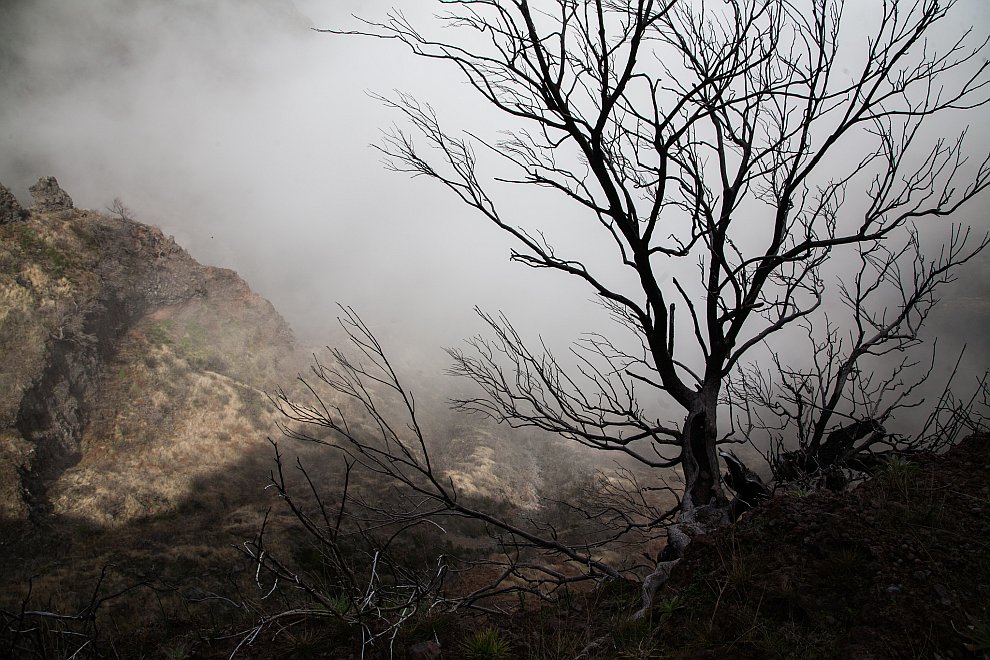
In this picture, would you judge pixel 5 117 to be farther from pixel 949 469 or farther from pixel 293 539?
pixel 949 469

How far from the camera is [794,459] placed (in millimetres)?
4453

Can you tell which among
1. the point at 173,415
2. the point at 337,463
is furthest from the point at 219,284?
the point at 337,463

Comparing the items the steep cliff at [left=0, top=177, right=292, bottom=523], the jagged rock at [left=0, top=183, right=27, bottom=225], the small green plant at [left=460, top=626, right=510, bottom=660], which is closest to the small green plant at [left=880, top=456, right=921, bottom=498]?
the small green plant at [left=460, top=626, right=510, bottom=660]

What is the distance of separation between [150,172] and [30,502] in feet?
151

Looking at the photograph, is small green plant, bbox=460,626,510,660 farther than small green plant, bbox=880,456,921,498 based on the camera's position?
No

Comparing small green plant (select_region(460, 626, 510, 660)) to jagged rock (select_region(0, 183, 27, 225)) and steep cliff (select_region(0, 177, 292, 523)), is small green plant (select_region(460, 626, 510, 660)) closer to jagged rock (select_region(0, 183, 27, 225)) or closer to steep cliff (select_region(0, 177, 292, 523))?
steep cliff (select_region(0, 177, 292, 523))

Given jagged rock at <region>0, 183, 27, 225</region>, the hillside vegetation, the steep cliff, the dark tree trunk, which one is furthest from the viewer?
jagged rock at <region>0, 183, 27, 225</region>

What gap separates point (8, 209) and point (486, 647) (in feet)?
90.0

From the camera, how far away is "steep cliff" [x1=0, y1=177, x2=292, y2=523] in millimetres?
16188

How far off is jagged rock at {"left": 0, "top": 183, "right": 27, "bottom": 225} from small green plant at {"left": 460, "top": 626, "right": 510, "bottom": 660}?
26.8 meters

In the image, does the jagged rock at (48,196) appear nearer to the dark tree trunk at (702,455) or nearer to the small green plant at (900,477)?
the dark tree trunk at (702,455)

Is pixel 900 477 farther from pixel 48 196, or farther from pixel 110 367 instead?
pixel 48 196

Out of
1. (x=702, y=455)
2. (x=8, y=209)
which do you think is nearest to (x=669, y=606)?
(x=702, y=455)

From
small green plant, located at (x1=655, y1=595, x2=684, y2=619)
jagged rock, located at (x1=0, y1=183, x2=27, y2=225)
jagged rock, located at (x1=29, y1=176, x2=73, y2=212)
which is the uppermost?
jagged rock, located at (x1=29, y1=176, x2=73, y2=212)
